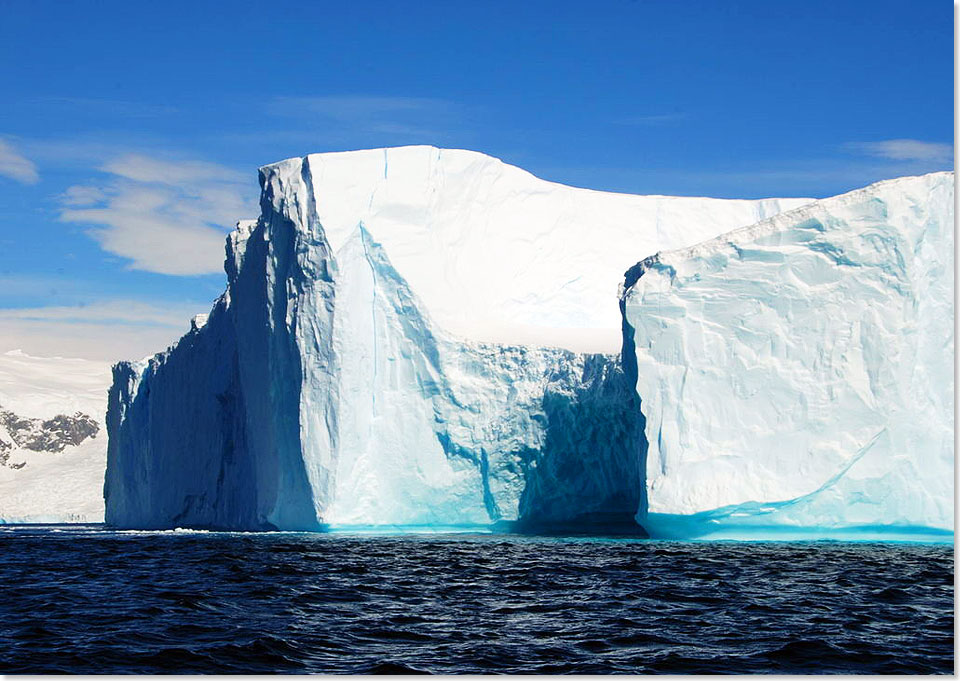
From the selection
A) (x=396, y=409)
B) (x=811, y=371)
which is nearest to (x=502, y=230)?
(x=396, y=409)

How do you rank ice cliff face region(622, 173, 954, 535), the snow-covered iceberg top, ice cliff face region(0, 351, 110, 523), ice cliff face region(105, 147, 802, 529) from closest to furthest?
ice cliff face region(622, 173, 954, 535) < ice cliff face region(105, 147, 802, 529) < the snow-covered iceberg top < ice cliff face region(0, 351, 110, 523)

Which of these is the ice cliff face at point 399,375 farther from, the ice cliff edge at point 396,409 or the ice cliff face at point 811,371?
the ice cliff face at point 811,371

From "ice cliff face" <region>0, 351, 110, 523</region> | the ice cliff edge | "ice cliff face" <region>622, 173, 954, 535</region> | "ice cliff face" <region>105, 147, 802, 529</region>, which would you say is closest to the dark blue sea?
"ice cliff face" <region>622, 173, 954, 535</region>

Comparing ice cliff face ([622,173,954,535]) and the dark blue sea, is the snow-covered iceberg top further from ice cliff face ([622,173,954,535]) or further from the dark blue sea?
the dark blue sea

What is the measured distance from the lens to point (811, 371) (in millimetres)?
19203

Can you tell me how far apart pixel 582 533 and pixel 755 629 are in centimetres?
1570

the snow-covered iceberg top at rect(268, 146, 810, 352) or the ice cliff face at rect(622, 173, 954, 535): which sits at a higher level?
the snow-covered iceberg top at rect(268, 146, 810, 352)

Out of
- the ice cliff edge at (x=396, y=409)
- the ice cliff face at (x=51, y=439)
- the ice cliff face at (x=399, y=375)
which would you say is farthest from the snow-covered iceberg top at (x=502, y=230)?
the ice cliff face at (x=51, y=439)

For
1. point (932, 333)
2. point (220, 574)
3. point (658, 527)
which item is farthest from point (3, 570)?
point (932, 333)

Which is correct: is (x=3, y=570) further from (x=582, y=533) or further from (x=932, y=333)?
(x=932, y=333)

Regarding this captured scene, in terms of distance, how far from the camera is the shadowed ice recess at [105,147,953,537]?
61.9 feet

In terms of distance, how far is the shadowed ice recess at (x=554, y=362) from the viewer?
18859 millimetres

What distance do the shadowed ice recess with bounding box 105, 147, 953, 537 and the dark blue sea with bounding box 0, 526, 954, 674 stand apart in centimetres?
280

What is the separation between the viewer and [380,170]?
2500cm
